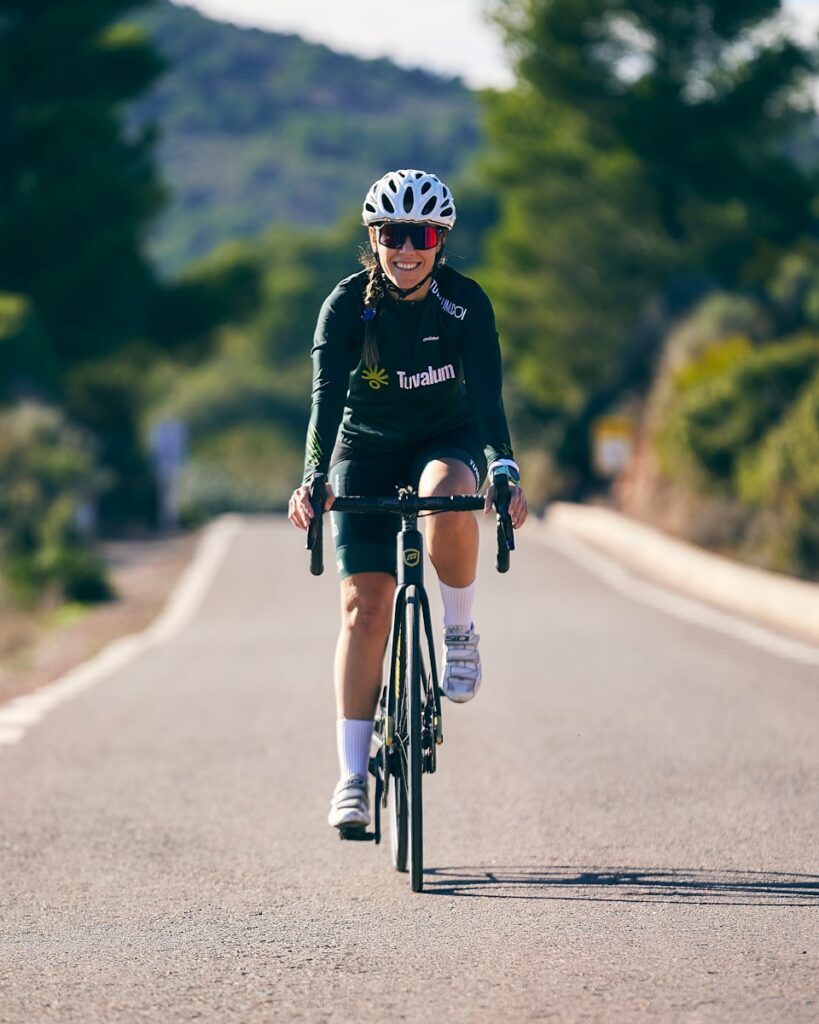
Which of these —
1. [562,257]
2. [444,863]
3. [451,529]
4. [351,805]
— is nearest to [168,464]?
[562,257]

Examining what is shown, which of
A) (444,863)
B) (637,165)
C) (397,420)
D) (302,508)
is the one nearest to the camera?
(302,508)

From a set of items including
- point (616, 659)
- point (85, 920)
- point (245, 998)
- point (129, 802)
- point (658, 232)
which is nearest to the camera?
point (245, 998)

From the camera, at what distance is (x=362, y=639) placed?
6793mm

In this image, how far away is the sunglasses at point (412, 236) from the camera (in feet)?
21.6

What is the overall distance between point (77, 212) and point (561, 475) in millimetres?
16633

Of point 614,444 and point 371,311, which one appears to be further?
point 614,444

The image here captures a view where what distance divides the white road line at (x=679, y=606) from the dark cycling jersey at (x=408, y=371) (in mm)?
8994

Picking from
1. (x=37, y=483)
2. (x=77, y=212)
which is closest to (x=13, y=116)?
(x=77, y=212)

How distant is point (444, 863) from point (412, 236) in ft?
7.22

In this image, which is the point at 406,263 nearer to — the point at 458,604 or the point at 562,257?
the point at 458,604

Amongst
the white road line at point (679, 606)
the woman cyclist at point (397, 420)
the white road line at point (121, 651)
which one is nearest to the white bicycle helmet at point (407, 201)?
the woman cyclist at point (397, 420)

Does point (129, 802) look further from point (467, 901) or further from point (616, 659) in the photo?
point (616, 659)

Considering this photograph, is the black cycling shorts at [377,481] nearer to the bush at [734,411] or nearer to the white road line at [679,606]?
the white road line at [679,606]

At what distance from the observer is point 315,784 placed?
29.9 feet
